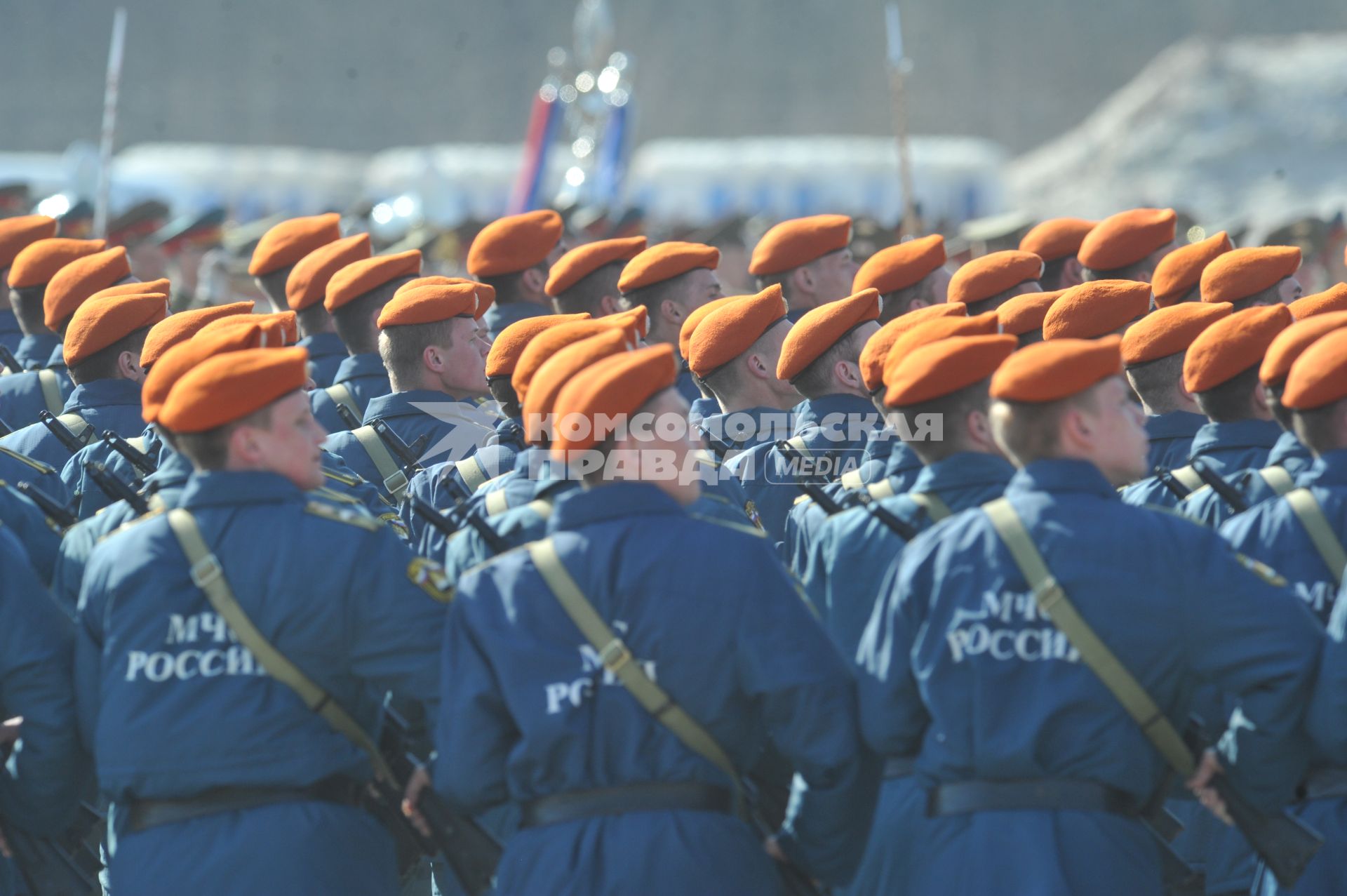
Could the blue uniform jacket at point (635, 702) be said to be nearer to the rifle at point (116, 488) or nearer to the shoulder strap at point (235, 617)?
the shoulder strap at point (235, 617)

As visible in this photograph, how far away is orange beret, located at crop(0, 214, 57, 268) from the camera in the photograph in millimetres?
8375

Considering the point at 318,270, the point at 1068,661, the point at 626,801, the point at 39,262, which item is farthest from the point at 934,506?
the point at 39,262

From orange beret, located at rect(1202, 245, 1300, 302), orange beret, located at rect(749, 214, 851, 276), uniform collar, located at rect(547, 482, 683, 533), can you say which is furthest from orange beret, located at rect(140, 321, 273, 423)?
orange beret, located at rect(749, 214, 851, 276)

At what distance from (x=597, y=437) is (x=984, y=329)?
1.09m

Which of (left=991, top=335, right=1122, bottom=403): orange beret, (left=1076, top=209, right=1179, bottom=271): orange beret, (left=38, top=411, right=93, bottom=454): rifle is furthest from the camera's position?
(left=1076, top=209, right=1179, bottom=271): orange beret

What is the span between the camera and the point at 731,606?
349 cm

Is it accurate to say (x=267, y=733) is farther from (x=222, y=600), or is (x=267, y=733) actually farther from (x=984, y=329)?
(x=984, y=329)

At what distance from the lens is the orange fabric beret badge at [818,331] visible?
5.44 metres

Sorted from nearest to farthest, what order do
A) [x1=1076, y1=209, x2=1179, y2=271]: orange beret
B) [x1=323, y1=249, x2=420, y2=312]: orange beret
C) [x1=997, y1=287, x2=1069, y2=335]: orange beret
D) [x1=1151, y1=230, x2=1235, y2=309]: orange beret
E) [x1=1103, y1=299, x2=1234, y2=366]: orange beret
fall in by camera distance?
[x1=1103, y1=299, x2=1234, y2=366]: orange beret, [x1=997, y1=287, x2=1069, y2=335]: orange beret, [x1=1151, y1=230, x2=1235, y2=309]: orange beret, [x1=323, y1=249, x2=420, y2=312]: orange beret, [x1=1076, y1=209, x2=1179, y2=271]: orange beret

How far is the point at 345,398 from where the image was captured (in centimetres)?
628

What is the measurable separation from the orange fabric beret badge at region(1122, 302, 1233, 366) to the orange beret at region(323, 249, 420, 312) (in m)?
2.58

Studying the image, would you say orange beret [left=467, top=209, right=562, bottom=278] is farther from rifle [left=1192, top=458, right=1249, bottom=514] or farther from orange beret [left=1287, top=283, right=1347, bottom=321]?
rifle [left=1192, top=458, right=1249, bottom=514]

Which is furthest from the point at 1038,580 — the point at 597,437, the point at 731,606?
the point at 597,437

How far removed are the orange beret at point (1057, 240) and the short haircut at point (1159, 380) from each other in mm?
2111
